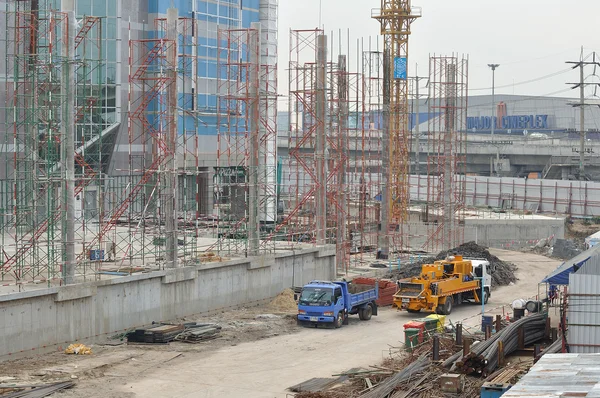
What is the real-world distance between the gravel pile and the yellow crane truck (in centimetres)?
595

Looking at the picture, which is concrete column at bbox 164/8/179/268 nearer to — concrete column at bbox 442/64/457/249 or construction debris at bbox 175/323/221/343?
construction debris at bbox 175/323/221/343

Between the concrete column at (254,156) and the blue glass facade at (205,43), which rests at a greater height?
the blue glass facade at (205,43)

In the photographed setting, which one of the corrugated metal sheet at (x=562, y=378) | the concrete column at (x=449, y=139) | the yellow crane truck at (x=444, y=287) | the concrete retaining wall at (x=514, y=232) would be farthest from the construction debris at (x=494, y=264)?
the corrugated metal sheet at (x=562, y=378)

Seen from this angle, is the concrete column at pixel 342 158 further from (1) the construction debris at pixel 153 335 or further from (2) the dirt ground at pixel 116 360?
(1) the construction debris at pixel 153 335

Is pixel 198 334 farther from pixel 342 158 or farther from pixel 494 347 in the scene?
pixel 342 158

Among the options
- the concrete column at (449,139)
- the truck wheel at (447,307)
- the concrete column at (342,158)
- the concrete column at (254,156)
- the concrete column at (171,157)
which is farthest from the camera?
the concrete column at (449,139)

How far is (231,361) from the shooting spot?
3027 centimetres

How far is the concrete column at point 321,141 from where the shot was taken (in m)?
46.9

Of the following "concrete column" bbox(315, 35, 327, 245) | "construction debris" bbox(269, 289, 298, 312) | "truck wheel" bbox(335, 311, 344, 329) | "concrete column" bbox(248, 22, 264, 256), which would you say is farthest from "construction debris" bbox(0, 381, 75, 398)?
"concrete column" bbox(315, 35, 327, 245)

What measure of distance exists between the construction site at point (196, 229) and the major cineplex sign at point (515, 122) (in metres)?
80.0

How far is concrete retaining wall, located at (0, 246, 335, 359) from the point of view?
98.0 feet

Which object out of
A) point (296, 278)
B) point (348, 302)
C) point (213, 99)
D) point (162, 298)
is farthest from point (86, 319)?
point (213, 99)

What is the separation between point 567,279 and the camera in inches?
1109

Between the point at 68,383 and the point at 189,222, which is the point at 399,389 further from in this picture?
the point at 189,222
